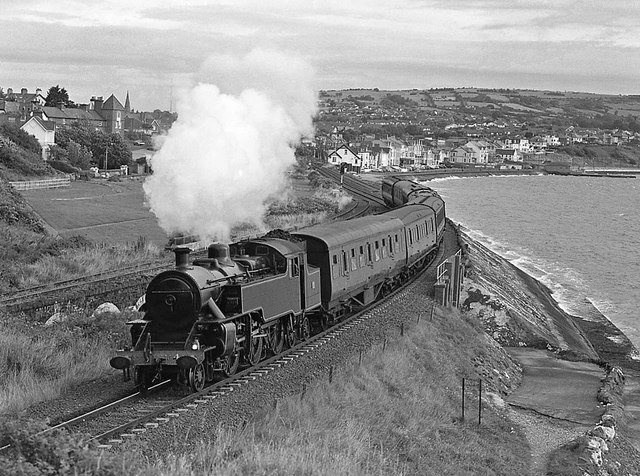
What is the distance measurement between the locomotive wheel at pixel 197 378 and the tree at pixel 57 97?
431ft

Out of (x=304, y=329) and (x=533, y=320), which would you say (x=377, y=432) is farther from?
(x=533, y=320)

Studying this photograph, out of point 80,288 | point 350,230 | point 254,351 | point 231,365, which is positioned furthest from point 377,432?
point 80,288

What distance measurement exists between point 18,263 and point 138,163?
65225 millimetres

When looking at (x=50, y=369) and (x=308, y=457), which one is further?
(x=50, y=369)

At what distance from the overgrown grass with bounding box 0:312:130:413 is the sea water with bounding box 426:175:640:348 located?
29172mm

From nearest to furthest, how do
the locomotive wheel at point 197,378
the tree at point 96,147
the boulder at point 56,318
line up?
the locomotive wheel at point 197,378, the boulder at point 56,318, the tree at point 96,147

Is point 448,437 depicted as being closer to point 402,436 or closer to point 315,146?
point 402,436

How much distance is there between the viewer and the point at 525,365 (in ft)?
99.1

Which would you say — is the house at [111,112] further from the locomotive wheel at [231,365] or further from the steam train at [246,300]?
the locomotive wheel at [231,365]

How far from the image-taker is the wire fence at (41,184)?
212ft

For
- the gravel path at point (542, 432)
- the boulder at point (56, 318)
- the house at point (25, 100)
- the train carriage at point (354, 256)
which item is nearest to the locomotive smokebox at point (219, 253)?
the train carriage at point (354, 256)

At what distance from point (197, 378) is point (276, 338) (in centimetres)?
430

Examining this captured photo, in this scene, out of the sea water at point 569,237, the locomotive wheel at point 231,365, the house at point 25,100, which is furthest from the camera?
the house at point 25,100

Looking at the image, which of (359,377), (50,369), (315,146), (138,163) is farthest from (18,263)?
(315,146)
